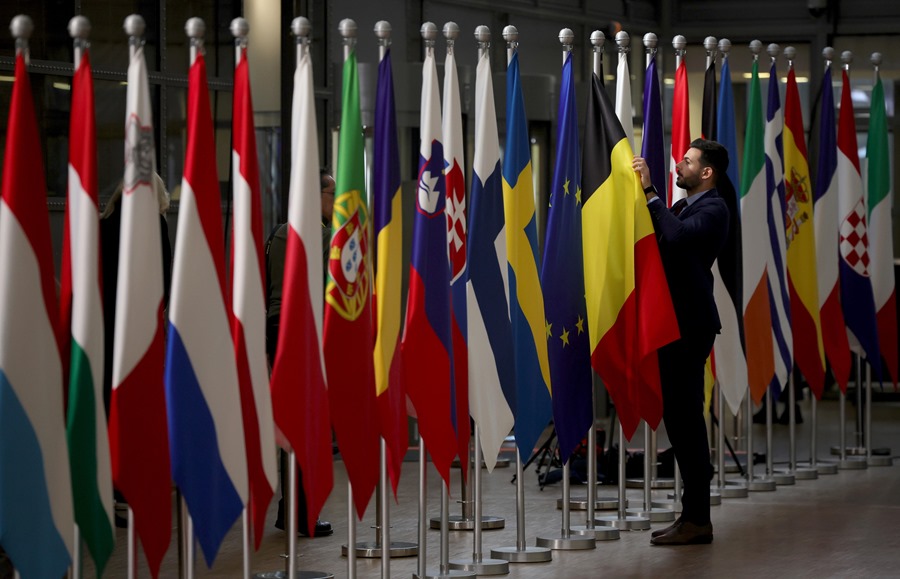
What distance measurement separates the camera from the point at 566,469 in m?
6.70

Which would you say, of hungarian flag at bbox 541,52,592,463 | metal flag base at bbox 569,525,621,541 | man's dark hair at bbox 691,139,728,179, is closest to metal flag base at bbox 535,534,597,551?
metal flag base at bbox 569,525,621,541

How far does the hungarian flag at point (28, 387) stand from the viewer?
4.32 m

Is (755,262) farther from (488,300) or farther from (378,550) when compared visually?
(378,550)

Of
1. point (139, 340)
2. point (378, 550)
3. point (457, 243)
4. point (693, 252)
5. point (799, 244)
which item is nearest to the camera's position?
point (139, 340)

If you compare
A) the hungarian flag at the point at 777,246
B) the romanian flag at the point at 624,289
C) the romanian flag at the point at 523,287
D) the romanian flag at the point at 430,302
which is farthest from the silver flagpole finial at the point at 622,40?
the hungarian flag at the point at 777,246

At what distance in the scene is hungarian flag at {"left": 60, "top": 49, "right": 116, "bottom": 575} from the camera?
4.43m

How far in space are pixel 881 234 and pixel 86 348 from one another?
6612 mm

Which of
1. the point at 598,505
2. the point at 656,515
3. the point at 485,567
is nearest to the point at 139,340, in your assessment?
the point at 485,567

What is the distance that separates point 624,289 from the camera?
6820mm

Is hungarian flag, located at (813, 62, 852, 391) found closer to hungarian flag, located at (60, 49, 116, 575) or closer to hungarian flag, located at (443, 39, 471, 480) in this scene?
hungarian flag, located at (443, 39, 471, 480)

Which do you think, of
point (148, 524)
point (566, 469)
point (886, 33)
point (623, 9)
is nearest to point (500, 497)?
point (566, 469)

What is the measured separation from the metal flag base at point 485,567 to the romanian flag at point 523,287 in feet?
1.67

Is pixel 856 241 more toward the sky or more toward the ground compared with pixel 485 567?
more toward the sky

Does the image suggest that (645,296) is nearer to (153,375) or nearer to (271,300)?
(271,300)
